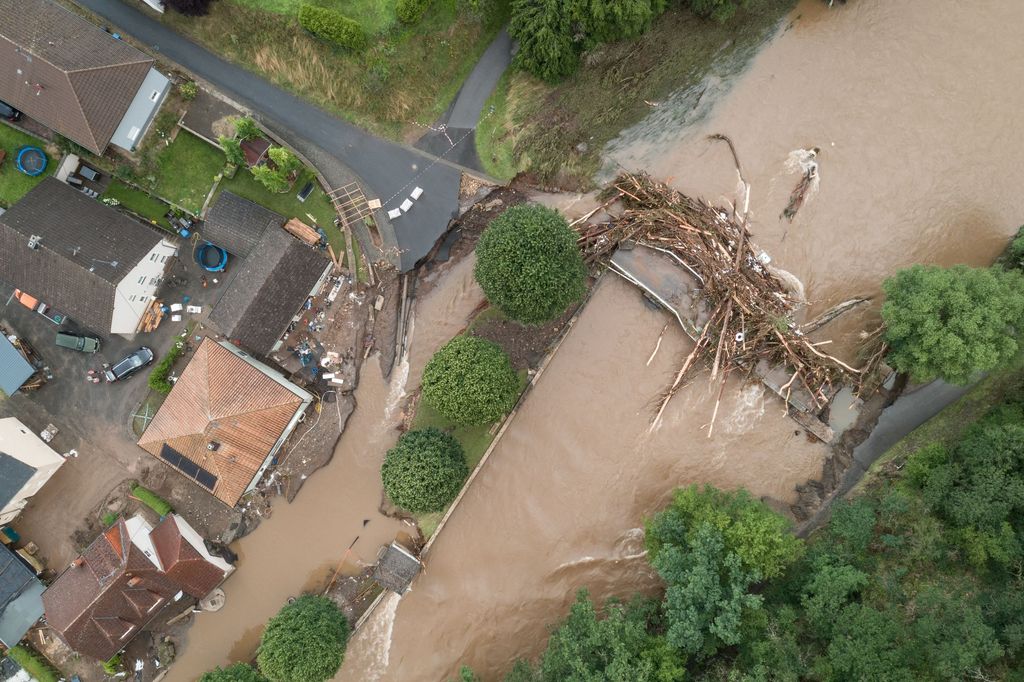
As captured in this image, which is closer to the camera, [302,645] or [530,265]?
[530,265]

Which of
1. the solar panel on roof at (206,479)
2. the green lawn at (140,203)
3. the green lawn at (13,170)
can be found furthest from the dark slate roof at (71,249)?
the solar panel on roof at (206,479)

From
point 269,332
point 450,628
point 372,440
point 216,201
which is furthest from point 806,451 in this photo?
point 216,201

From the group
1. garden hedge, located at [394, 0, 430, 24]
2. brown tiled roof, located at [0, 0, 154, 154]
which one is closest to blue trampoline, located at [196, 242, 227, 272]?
brown tiled roof, located at [0, 0, 154, 154]

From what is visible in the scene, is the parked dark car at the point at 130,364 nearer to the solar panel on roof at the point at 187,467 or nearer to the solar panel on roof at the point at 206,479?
the solar panel on roof at the point at 187,467

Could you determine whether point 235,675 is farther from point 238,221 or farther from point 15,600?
point 238,221

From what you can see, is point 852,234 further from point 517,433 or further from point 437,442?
point 437,442

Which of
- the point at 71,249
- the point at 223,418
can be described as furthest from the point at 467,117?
the point at 71,249
